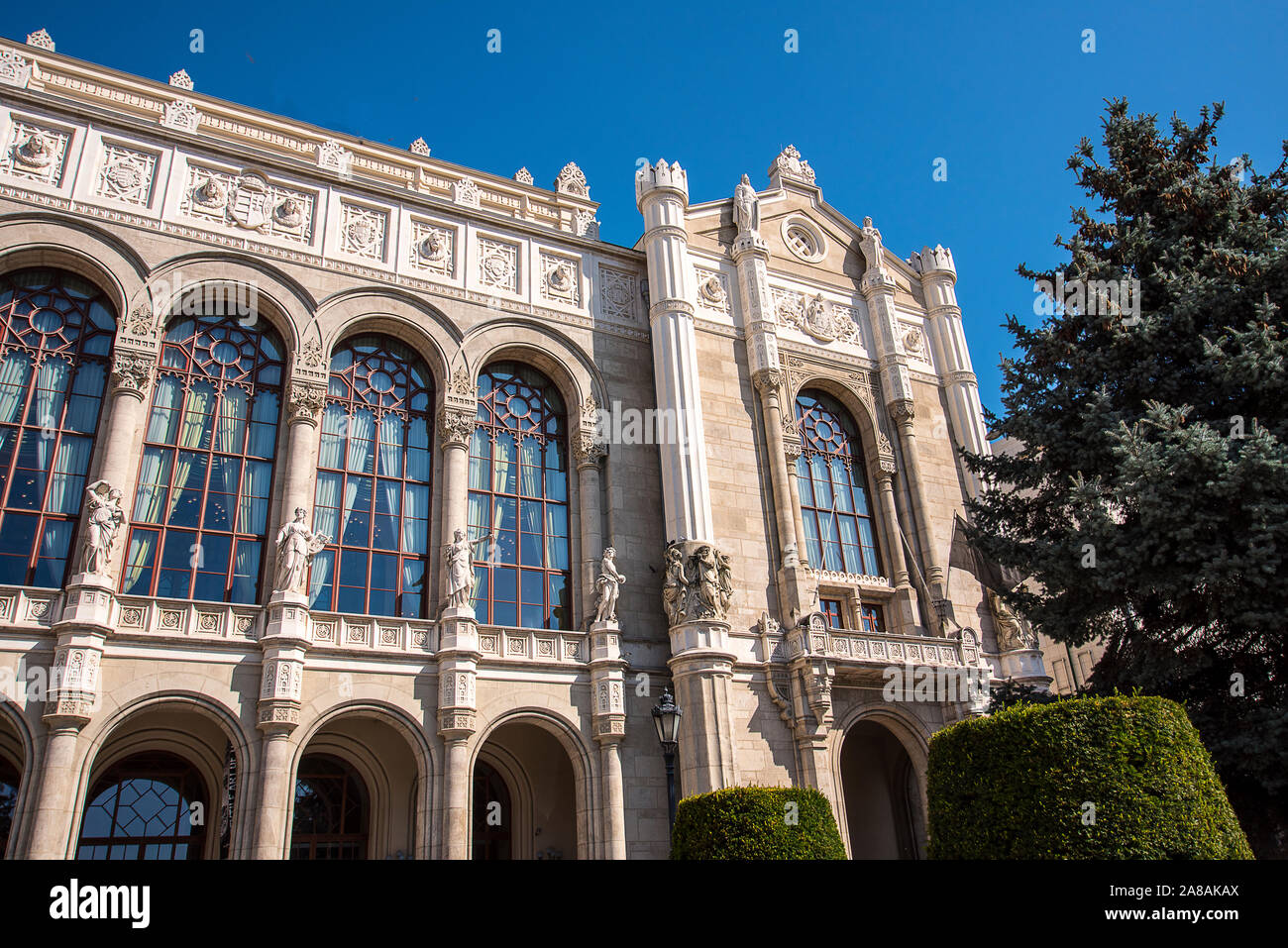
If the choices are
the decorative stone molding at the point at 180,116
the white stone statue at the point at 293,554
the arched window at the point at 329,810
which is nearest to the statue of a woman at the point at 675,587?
the white stone statue at the point at 293,554

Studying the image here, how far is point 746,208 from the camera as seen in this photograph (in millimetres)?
28469

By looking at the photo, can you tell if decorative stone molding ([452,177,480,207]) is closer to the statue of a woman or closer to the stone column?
the statue of a woman

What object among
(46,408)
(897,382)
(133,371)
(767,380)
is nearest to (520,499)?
(767,380)

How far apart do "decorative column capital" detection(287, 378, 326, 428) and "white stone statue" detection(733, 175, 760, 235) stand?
13.9m

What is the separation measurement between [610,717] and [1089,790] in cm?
1092

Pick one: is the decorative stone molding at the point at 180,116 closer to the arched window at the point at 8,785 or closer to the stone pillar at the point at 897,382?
the arched window at the point at 8,785

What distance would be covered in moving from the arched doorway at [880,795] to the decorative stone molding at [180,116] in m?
23.1

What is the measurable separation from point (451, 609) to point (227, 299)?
29.9ft

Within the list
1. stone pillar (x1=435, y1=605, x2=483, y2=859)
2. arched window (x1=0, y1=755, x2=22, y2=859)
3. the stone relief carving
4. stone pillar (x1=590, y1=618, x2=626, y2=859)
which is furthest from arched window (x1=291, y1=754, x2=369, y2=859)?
the stone relief carving

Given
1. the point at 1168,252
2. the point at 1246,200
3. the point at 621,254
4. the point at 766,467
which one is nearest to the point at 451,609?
the point at 766,467

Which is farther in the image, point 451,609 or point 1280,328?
point 451,609

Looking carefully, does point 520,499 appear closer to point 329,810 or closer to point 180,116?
point 329,810
